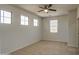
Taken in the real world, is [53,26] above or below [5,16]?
below

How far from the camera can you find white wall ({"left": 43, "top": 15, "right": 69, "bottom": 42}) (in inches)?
87.5

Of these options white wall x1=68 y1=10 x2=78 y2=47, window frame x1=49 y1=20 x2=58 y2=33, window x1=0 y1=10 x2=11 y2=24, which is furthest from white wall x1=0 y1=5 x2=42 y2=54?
white wall x1=68 y1=10 x2=78 y2=47

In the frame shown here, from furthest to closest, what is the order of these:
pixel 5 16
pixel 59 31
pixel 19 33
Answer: pixel 59 31
pixel 19 33
pixel 5 16

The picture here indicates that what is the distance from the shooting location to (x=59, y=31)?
7.43ft

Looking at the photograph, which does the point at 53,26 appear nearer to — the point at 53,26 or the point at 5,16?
the point at 53,26

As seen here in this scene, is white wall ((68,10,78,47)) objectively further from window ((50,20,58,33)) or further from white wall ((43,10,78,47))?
window ((50,20,58,33))

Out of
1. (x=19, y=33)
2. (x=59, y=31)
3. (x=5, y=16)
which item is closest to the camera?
(x=5, y=16)

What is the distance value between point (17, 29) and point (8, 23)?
10.4 inches

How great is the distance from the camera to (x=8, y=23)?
7.38 ft

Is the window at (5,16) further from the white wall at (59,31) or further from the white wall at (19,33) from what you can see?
the white wall at (59,31)

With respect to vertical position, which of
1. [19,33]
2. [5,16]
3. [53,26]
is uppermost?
[5,16]

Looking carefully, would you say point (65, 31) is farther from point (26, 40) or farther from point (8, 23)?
point (8, 23)

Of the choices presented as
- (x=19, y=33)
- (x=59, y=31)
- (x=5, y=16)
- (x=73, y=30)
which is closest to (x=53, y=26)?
(x=59, y=31)
